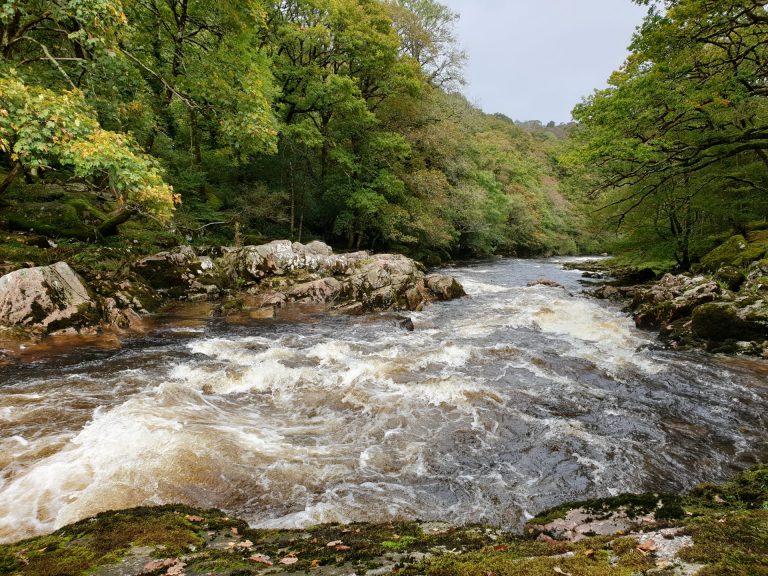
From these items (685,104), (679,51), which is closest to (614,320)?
(685,104)

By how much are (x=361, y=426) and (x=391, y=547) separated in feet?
12.1

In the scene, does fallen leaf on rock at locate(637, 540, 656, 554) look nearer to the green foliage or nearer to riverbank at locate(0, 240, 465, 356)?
the green foliage

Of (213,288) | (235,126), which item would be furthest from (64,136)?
(213,288)

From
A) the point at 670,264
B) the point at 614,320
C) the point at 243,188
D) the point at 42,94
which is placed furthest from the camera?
the point at 243,188

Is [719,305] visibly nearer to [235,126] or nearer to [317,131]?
[235,126]

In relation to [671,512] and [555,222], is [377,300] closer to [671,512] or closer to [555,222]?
[671,512]

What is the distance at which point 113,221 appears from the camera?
14.3 metres

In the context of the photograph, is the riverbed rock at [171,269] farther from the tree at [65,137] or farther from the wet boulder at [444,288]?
the wet boulder at [444,288]

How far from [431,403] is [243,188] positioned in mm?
17936

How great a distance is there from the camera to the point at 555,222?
52.9m

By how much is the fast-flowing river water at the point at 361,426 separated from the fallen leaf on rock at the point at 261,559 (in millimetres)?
1592

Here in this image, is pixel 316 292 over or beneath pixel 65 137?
beneath

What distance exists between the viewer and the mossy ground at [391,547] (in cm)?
180

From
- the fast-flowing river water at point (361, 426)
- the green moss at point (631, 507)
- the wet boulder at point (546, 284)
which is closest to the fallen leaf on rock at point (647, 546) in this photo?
the green moss at point (631, 507)
